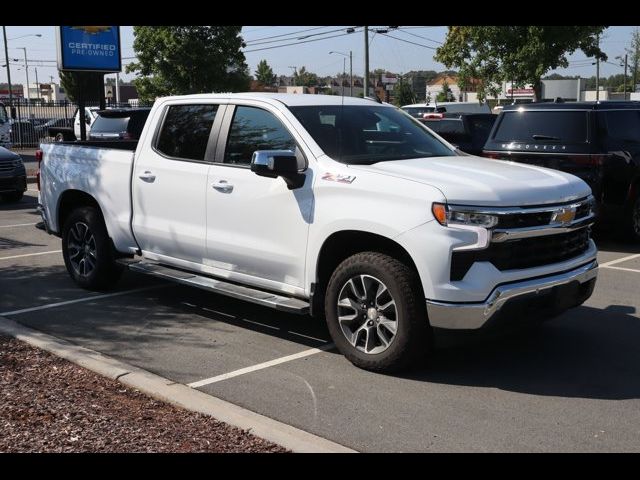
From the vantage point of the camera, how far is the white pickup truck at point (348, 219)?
4844mm

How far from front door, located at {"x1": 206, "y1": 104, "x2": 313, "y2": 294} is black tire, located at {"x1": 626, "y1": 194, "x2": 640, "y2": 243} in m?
6.27

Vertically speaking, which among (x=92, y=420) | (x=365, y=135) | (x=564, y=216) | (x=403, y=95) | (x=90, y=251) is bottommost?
(x=92, y=420)

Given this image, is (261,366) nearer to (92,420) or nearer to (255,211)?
(255,211)

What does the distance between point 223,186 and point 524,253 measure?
→ 249cm

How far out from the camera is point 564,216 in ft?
17.1

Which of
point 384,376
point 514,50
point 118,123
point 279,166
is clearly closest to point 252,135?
point 279,166

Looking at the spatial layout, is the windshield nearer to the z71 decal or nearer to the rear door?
the z71 decal

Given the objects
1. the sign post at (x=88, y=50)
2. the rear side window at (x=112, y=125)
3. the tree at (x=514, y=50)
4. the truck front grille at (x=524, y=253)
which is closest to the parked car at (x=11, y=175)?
the sign post at (x=88, y=50)

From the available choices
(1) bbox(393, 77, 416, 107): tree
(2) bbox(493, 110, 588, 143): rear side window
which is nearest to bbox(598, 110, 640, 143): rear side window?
(2) bbox(493, 110, 588, 143): rear side window

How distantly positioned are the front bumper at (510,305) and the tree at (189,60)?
30.1 metres

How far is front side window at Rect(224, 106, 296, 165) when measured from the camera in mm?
5961

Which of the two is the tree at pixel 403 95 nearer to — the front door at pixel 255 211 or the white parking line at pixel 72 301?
the white parking line at pixel 72 301
